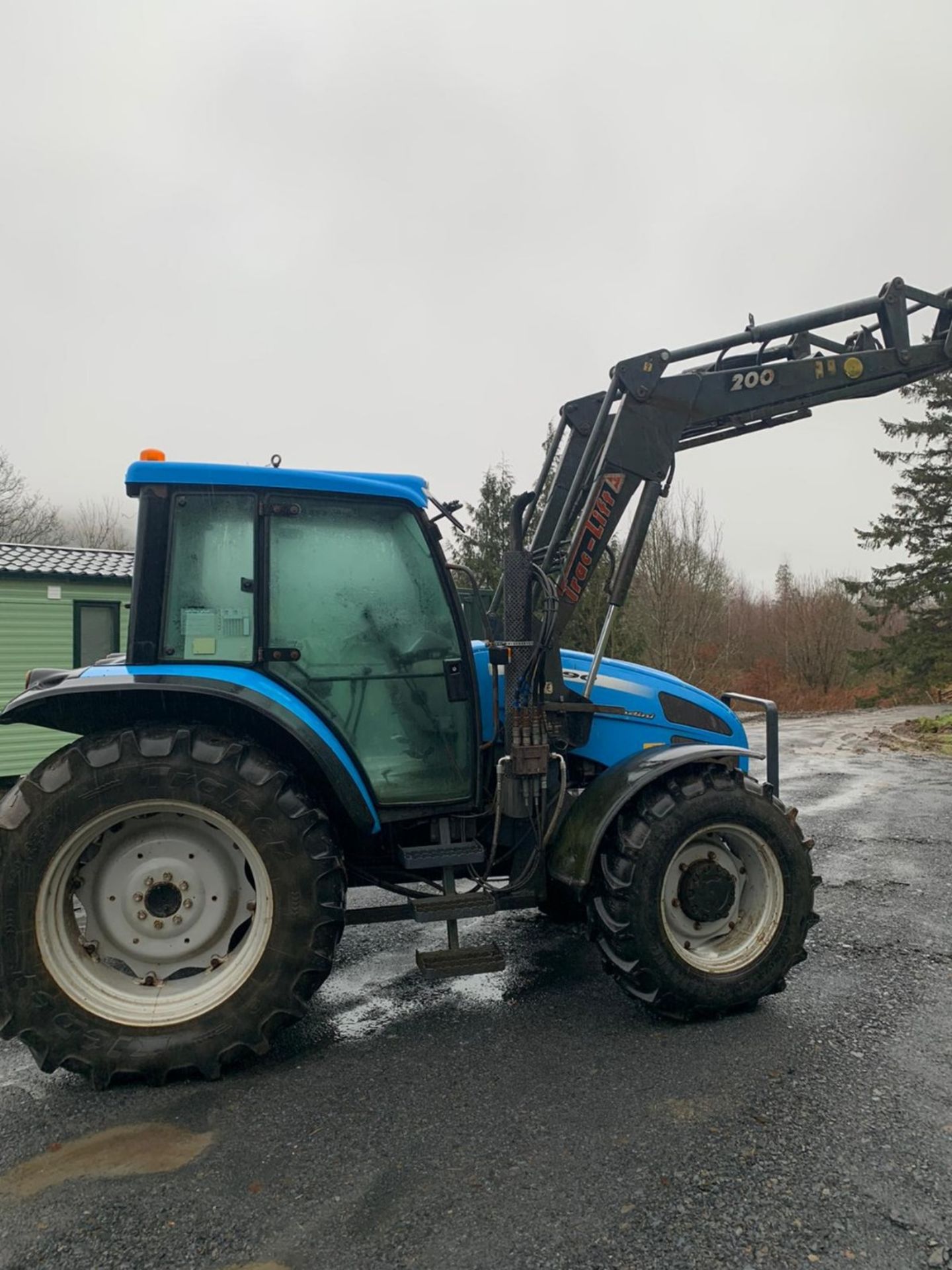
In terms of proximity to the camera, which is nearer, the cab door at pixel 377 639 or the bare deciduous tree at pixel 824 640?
the cab door at pixel 377 639

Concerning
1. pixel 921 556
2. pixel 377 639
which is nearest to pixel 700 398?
pixel 377 639

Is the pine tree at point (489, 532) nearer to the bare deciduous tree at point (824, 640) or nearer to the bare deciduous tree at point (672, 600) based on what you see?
the bare deciduous tree at point (672, 600)

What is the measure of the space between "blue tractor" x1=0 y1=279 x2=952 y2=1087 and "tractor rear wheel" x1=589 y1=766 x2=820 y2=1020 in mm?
13

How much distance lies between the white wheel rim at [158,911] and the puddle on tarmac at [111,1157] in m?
0.38

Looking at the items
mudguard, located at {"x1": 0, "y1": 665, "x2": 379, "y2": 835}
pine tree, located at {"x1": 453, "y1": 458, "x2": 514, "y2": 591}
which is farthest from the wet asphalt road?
pine tree, located at {"x1": 453, "y1": 458, "x2": 514, "y2": 591}

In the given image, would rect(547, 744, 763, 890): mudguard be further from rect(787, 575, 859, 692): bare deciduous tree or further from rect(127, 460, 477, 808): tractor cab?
rect(787, 575, 859, 692): bare deciduous tree

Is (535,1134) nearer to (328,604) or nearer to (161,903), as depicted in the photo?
(161,903)

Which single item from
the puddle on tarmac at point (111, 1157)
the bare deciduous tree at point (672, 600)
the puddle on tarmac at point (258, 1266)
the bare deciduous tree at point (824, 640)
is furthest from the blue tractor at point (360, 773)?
the bare deciduous tree at point (824, 640)

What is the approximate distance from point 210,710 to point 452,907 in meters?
1.31

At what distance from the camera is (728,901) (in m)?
3.55

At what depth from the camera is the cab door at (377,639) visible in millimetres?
3340

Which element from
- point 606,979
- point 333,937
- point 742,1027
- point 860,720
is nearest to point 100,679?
point 333,937

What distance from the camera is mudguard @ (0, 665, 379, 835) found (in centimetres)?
303

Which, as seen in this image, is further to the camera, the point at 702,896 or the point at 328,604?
the point at 702,896
